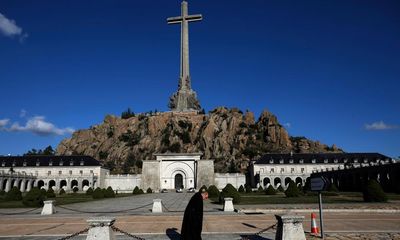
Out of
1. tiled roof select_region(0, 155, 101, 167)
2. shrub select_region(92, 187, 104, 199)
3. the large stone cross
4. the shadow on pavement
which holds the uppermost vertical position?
the large stone cross

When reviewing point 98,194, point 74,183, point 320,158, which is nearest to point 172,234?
point 98,194

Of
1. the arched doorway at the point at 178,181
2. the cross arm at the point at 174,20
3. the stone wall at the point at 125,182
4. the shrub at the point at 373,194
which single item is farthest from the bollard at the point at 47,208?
the cross arm at the point at 174,20

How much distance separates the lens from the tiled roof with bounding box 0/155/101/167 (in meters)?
81.7

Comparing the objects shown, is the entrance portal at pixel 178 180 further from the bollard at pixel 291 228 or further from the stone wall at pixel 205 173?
the bollard at pixel 291 228

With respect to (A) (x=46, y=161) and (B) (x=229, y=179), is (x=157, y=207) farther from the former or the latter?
(A) (x=46, y=161)

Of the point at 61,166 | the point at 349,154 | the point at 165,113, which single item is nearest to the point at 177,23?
the point at 165,113

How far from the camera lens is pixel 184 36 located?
92.3m

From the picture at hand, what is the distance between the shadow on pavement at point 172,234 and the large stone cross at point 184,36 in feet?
272

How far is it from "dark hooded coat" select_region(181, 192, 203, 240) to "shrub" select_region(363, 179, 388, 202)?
2329 centimetres

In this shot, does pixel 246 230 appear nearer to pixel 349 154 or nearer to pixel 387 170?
pixel 387 170

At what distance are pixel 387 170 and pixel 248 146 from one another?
53.9 m

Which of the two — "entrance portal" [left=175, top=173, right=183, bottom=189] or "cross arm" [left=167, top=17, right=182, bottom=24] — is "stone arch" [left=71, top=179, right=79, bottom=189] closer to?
"entrance portal" [left=175, top=173, right=183, bottom=189]

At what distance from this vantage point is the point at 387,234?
11609 mm

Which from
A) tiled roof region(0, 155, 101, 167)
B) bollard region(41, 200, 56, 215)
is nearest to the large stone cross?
tiled roof region(0, 155, 101, 167)
